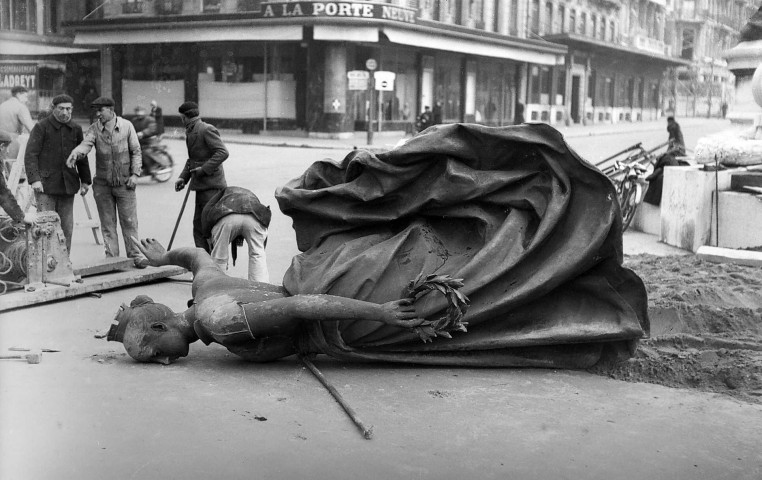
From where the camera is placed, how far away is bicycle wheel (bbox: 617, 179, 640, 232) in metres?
9.73

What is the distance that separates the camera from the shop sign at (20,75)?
6.80 metres

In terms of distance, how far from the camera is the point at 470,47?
27.9 metres

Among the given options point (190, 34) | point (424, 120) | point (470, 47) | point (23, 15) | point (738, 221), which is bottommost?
point (738, 221)

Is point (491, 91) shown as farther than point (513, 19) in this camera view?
Yes

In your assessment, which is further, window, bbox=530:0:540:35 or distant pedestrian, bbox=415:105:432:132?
window, bbox=530:0:540:35

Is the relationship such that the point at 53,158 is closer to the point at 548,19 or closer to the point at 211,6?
the point at 211,6

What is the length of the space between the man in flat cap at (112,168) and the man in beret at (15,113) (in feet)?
1.81

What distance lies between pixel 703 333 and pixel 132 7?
21.8ft

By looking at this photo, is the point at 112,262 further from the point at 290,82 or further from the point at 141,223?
the point at 290,82

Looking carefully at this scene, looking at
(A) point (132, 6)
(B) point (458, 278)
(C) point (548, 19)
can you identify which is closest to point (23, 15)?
(A) point (132, 6)

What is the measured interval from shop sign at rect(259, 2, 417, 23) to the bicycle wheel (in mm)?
10758

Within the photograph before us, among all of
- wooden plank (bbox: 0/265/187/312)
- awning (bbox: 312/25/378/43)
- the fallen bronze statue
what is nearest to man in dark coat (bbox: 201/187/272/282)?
wooden plank (bbox: 0/265/187/312)

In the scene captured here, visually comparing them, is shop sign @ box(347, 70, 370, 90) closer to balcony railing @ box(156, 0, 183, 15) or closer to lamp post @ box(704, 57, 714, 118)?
lamp post @ box(704, 57, 714, 118)

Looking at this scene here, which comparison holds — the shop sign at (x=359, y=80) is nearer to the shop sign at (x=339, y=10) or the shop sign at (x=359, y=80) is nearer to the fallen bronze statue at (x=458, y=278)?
the shop sign at (x=339, y=10)
